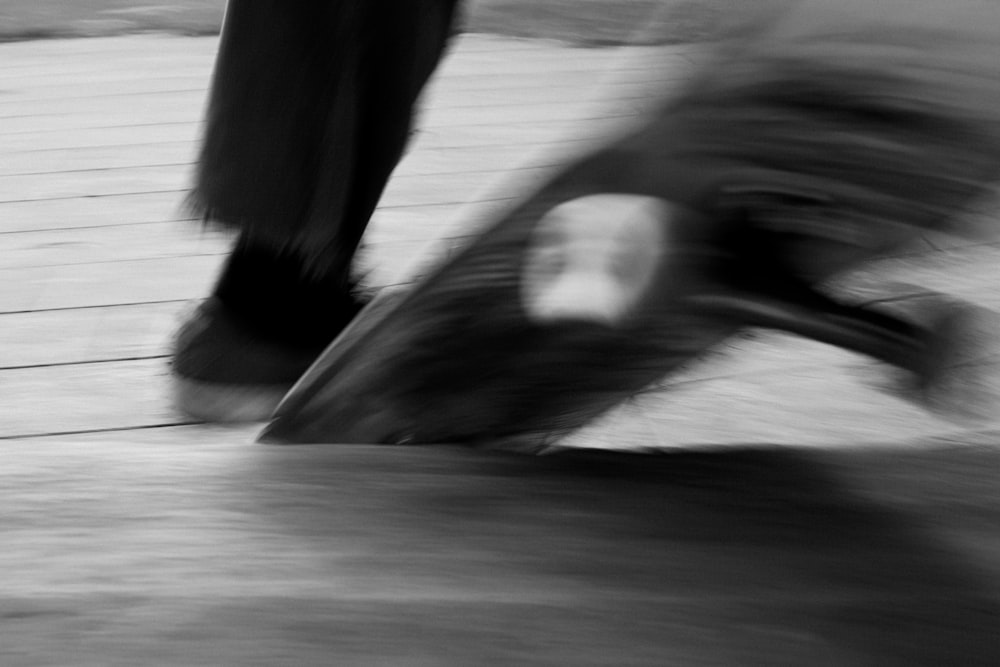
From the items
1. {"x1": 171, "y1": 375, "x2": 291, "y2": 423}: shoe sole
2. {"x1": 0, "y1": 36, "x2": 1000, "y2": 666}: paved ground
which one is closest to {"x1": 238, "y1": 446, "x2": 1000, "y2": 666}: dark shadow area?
{"x1": 0, "y1": 36, "x2": 1000, "y2": 666}: paved ground

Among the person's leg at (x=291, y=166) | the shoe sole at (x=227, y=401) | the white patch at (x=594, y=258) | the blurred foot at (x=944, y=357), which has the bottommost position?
the shoe sole at (x=227, y=401)

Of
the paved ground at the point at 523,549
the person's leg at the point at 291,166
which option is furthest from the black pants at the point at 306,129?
the paved ground at the point at 523,549

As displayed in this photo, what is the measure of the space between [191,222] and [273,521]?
0.94 metres

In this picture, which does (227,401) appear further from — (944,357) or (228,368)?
(944,357)

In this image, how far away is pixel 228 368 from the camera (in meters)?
1.12

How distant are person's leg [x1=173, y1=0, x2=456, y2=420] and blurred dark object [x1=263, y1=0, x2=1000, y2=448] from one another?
830mm

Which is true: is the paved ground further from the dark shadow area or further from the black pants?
the black pants

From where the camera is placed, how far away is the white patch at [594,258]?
24 cm

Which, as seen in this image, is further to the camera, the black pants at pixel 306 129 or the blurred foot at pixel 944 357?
the black pants at pixel 306 129

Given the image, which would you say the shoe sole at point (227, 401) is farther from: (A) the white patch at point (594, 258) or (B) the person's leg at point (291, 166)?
(A) the white patch at point (594, 258)

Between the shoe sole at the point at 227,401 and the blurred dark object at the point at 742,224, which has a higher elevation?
the blurred dark object at the point at 742,224

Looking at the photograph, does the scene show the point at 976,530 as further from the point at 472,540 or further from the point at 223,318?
the point at 223,318

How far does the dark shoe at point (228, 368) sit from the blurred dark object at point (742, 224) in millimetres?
803

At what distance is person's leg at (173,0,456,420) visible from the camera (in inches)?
43.4
